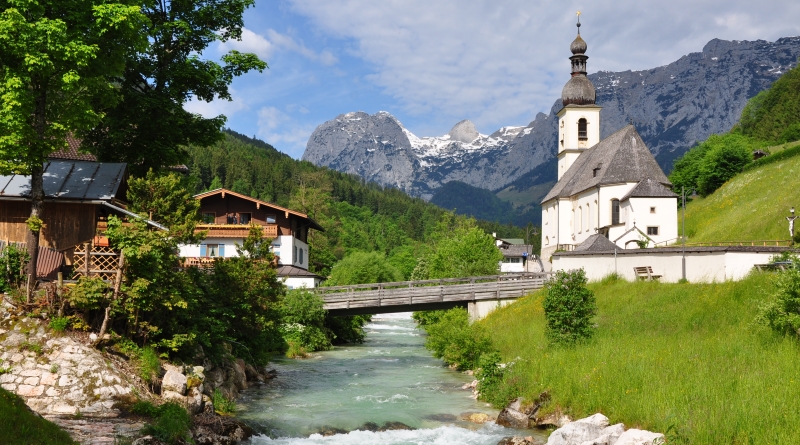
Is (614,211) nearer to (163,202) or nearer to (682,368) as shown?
(682,368)

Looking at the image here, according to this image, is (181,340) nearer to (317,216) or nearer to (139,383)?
(139,383)

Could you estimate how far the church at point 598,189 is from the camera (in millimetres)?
49938

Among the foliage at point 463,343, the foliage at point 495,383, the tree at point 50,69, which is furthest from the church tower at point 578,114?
the tree at point 50,69

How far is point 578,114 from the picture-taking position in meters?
74.1

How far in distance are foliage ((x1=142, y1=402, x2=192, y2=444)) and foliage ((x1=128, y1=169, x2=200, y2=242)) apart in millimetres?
6409

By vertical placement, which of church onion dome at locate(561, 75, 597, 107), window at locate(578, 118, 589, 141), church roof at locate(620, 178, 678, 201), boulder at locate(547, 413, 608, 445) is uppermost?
church onion dome at locate(561, 75, 597, 107)

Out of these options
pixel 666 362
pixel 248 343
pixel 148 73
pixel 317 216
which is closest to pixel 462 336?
pixel 248 343

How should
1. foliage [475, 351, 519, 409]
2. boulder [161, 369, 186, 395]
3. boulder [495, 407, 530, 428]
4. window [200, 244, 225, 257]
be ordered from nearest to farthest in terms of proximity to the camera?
1. boulder [161, 369, 186, 395]
2. boulder [495, 407, 530, 428]
3. foliage [475, 351, 519, 409]
4. window [200, 244, 225, 257]

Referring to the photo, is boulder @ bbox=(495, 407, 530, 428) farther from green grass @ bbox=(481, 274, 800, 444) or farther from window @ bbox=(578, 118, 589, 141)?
window @ bbox=(578, 118, 589, 141)

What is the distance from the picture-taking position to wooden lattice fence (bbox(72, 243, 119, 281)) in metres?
16.7

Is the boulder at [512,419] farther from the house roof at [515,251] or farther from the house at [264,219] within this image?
the house roof at [515,251]

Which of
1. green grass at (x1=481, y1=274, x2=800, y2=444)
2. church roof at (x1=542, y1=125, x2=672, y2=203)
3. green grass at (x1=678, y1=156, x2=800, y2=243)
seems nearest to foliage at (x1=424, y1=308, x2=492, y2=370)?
green grass at (x1=481, y1=274, x2=800, y2=444)

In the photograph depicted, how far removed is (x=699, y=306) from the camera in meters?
22.7

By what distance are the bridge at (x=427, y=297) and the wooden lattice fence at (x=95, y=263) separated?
17801 millimetres
